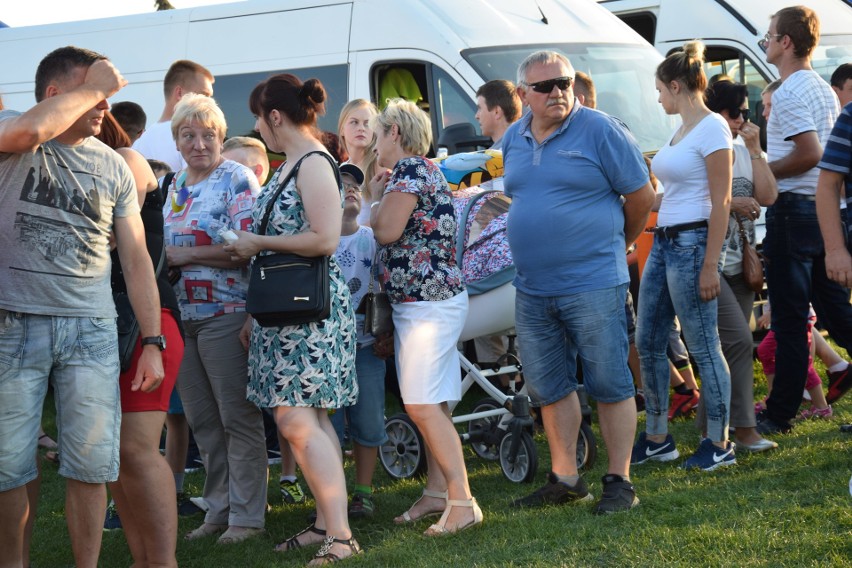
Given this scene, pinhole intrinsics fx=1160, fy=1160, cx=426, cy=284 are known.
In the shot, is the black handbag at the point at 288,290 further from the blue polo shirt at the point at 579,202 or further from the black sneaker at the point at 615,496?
the black sneaker at the point at 615,496

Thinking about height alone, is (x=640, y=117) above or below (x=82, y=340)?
above

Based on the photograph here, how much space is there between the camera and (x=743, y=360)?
5992 millimetres

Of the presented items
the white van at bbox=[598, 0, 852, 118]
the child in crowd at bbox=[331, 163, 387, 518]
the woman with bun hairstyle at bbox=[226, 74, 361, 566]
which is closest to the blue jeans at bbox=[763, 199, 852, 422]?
the child in crowd at bbox=[331, 163, 387, 518]

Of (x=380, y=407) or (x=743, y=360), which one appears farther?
(x=743, y=360)

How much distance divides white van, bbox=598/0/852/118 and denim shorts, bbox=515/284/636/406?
5951 millimetres

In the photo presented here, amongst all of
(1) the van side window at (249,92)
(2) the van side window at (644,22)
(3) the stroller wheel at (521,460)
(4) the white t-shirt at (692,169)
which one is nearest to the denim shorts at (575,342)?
(3) the stroller wheel at (521,460)

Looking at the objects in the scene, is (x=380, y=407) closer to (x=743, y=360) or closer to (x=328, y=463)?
(x=328, y=463)

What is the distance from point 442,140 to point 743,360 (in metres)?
2.48

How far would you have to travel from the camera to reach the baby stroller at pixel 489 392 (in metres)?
5.82

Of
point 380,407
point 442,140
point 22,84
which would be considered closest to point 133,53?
point 22,84

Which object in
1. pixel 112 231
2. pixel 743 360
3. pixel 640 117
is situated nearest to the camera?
pixel 112 231

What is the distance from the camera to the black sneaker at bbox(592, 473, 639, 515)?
495cm

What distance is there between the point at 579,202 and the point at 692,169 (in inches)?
36.5

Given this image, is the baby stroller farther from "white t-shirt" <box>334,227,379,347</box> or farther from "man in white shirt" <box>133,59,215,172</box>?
"man in white shirt" <box>133,59,215,172</box>
